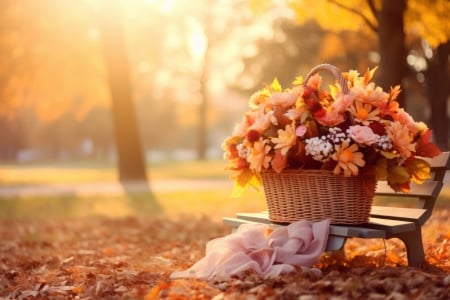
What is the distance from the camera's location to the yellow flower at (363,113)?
541cm

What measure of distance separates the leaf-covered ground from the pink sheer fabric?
0.18m

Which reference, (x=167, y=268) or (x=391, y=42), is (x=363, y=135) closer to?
(x=167, y=268)

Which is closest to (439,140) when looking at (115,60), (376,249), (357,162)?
(115,60)

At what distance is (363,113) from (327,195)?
699 millimetres

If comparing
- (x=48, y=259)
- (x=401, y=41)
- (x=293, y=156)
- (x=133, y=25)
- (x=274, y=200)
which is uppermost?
(x=133, y=25)

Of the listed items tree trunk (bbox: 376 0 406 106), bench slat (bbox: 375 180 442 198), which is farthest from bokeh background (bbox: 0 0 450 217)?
bench slat (bbox: 375 180 442 198)

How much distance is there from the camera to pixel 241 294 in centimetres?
461

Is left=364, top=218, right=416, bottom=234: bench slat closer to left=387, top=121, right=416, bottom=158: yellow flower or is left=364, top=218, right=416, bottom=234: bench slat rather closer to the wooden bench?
the wooden bench

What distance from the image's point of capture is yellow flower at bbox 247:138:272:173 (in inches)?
219

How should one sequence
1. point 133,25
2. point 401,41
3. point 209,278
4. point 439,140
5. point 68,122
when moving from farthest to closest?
point 68,122 < point 439,140 < point 133,25 < point 401,41 < point 209,278

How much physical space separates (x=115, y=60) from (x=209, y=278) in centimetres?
1281

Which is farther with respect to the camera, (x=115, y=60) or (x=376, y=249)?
(x=115, y=60)

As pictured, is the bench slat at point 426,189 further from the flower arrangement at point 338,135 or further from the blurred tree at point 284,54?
the blurred tree at point 284,54

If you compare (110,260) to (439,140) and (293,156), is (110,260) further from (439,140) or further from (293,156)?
(439,140)
